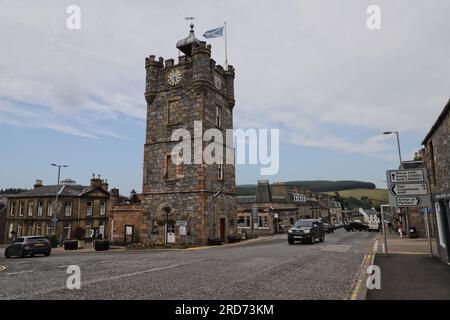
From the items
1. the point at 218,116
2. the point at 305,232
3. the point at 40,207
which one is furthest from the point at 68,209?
the point at 305,232

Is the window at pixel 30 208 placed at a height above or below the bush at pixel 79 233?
above

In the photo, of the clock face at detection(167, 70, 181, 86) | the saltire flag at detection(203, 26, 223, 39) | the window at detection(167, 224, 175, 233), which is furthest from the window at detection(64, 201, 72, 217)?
the saltire flag at detection(203, 26, 223, 39)

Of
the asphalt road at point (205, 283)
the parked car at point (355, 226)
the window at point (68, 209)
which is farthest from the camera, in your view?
the parked car at point (355, 226)

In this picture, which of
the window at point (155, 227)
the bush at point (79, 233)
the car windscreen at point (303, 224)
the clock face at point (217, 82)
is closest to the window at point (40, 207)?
the bush at point (79, 233)

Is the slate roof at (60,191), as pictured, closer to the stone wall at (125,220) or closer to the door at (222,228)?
the stone wall at (125,220)

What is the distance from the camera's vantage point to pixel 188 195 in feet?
87.9

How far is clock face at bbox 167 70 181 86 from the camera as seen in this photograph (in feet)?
95.1

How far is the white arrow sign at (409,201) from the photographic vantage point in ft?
47.6

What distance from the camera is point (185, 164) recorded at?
90.1 feet

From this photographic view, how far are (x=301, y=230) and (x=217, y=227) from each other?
7.51m

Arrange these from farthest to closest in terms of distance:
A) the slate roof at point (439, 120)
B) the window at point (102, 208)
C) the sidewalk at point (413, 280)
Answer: the window at point (102, 208) < the slate roof at point (439, 120) < the sidewalk at point (413, 280)

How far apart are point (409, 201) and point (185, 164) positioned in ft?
57.0

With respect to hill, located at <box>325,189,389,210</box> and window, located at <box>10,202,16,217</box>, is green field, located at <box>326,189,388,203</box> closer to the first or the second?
hill, located at <box>325,189,389,210</box>
